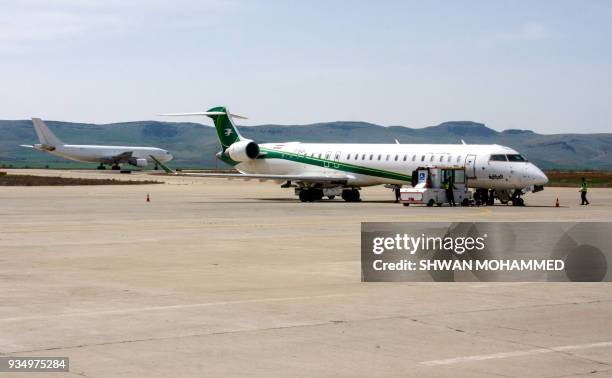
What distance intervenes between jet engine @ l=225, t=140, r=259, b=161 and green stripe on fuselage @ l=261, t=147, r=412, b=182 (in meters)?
0.63

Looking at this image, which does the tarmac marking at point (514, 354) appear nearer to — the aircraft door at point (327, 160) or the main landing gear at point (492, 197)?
the main landing gear at point (492, 197)

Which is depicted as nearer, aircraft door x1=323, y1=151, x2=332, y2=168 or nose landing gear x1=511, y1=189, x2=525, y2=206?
nose landing gear x1=511, y1=189, x2=525, y2=206

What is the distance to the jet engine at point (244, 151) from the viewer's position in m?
56.8

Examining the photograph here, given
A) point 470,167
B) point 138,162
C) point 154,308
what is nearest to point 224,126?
point 470,167

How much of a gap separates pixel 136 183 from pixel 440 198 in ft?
140

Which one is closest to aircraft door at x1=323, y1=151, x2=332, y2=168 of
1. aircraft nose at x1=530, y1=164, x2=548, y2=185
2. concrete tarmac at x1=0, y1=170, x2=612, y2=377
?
aircraft nose at x1=530, y1=164, x2=548, y2=185

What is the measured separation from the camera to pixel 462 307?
14367 mm

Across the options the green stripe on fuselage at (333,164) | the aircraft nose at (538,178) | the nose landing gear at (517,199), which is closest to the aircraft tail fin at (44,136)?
the green stripe on fuselage at (333,164)

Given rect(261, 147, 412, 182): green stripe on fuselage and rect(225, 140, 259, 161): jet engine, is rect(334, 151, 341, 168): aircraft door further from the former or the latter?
rect(225, 140, 259, 161): jet engine

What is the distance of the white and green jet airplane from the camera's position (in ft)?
159

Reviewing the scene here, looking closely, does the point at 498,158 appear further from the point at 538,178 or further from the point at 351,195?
the point at 351,195

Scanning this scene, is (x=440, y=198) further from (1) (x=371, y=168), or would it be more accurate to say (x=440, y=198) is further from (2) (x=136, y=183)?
(2) (x=136, y=183)

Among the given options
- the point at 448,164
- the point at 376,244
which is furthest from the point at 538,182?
the point at 376,244

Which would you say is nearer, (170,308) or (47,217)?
(170,308)
